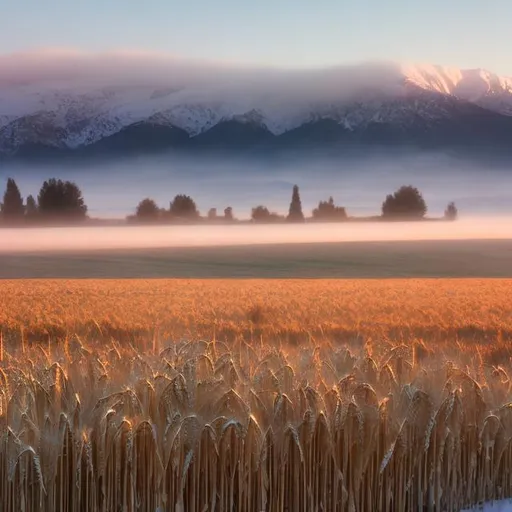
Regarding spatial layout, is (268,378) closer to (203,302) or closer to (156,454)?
A: (156,454)

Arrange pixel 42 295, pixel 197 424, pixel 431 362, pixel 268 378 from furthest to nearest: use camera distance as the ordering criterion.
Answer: pixel 42 295 < pixel 431 362 < pixel 268 378 < pixel 197 424

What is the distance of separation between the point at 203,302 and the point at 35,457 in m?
7.19

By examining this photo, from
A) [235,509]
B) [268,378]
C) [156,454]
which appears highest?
[268,378]

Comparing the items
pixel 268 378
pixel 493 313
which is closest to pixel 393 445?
pixel 268 378

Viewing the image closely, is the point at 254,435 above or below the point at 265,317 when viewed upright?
below

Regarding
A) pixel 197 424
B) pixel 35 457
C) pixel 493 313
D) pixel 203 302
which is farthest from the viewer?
pixel 203 302

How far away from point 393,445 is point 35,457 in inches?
74.4

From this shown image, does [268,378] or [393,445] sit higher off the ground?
[268,378]

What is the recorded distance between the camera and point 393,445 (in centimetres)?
423

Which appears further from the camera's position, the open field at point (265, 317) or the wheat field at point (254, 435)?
the open field at point (265, 317)

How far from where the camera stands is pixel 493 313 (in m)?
10.1

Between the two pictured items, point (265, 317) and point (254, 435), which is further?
point (265, 317)

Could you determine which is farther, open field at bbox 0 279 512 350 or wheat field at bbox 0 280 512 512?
open field at bbox 0 279 512 350

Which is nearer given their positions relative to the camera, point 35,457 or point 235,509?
point 35,457
